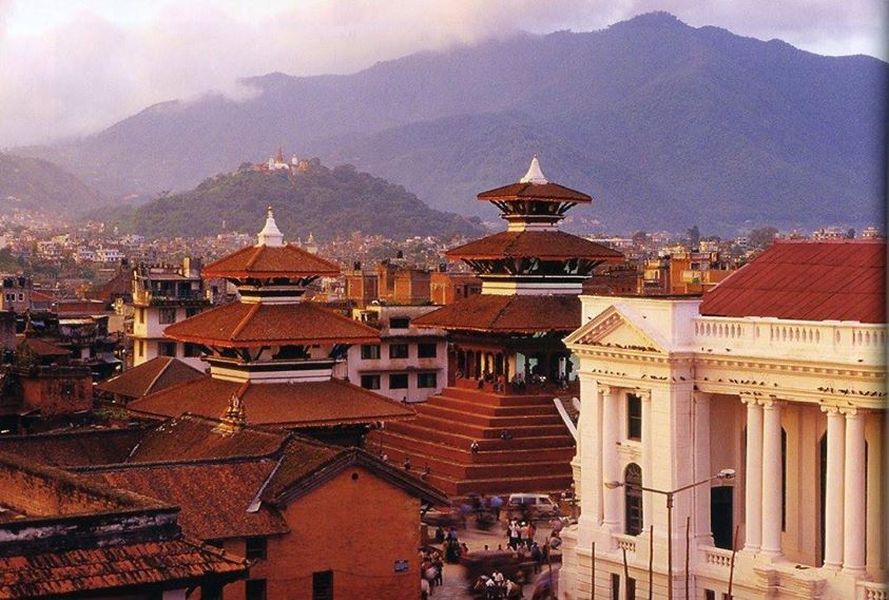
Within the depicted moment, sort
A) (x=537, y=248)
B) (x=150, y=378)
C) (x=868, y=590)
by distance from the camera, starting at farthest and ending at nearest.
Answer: (x=150, y=378), (x=537, y=248), (x=868, y=590)

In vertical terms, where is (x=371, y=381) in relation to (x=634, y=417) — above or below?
below

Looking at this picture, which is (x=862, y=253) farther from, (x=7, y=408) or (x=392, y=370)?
(x=392, y=370)

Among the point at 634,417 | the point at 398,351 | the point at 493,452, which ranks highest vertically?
the point at 398,351

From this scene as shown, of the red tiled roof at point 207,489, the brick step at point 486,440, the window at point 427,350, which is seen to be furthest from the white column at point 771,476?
the window at point 427,350

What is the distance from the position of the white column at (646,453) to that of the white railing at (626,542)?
35 centimetres

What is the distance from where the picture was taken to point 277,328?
183 feet

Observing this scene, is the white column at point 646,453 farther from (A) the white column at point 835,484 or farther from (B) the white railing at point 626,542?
(A) the white column at point 835,484

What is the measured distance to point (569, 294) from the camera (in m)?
66.9

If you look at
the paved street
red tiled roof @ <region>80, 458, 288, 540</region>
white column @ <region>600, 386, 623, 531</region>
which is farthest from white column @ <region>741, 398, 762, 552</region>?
red tiled roof @ <region>80, 458, 288, 540</region>

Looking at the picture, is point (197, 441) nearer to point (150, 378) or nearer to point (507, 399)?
point (507, 399)

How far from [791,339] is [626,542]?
250 inches

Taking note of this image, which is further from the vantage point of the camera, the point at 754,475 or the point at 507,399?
the point at 507,399

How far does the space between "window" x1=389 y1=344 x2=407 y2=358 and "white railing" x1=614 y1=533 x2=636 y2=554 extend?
38.1 metres

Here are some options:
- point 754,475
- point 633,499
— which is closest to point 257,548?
point 633,499
